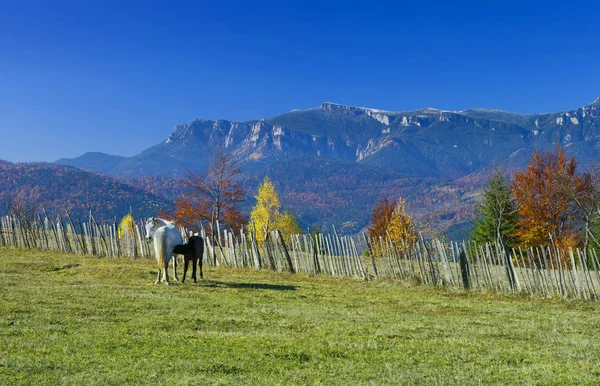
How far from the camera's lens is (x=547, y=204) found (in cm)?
4069

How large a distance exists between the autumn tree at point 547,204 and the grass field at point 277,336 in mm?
24822

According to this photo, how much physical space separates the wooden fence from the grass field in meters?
0.94

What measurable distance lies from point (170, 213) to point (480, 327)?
157ft

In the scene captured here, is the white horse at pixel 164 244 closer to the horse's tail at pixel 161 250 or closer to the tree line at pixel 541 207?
the horse's tail at pixel 161 250

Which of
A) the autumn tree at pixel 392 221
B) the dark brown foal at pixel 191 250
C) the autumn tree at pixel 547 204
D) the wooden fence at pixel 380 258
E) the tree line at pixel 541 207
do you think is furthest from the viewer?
the autumn tree at pixel 392 221

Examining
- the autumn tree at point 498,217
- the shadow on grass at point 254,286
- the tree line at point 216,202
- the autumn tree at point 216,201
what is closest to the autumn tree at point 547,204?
the autumn tree at point 498,217

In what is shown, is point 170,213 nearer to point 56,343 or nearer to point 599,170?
point 599,170

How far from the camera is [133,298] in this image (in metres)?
14.1

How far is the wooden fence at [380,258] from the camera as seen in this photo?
58.2 ft

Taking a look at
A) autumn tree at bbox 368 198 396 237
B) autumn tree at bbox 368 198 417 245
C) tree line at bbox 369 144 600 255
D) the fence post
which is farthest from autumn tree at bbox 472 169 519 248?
the fence post

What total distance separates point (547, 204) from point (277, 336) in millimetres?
35807

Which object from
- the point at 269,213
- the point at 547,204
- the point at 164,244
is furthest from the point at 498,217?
the point at 164,244

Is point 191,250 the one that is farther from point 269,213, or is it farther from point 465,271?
point 269,213

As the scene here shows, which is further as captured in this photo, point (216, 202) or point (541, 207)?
point (216, 202)
